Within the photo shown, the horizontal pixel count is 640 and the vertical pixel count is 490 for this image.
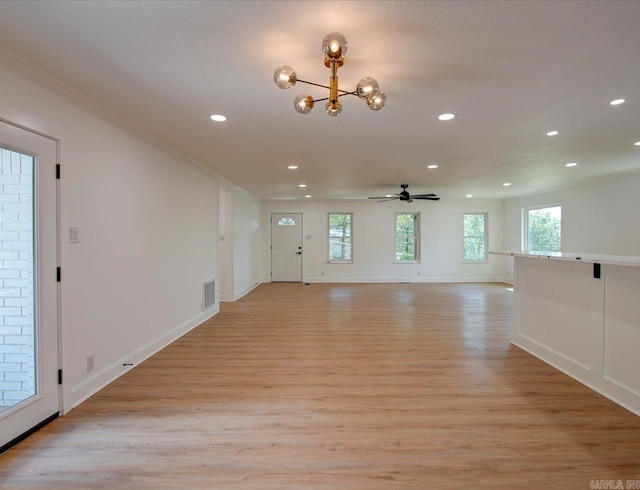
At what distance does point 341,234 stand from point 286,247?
1.75 m

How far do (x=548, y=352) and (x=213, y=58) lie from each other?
421 cm

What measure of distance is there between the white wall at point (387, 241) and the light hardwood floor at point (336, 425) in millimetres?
5315

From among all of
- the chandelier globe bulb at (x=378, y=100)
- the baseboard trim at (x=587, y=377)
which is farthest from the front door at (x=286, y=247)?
the chandelier globe bulb at (x=378, y=100)

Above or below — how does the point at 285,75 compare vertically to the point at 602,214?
above

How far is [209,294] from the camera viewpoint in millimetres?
5211

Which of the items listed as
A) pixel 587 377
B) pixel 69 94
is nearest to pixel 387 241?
pixel 587 377

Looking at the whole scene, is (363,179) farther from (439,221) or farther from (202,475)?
(202,475)

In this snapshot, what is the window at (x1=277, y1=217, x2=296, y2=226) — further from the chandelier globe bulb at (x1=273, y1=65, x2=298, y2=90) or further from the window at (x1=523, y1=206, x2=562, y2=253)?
the chandelier globe bulb at (x1=273, y1=65, x2=298, y2=90)

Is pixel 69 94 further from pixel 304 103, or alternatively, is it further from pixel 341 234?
pixel 341 234

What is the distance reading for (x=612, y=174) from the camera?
546 cm

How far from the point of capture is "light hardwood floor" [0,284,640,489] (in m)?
1.74

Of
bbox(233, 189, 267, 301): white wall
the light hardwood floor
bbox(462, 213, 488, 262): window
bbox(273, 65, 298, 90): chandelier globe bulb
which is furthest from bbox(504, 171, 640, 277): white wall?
bbox(233, 189, 267, 301): white wall

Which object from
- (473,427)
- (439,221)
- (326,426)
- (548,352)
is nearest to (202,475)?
(326,426)

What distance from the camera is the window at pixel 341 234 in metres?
9.29
